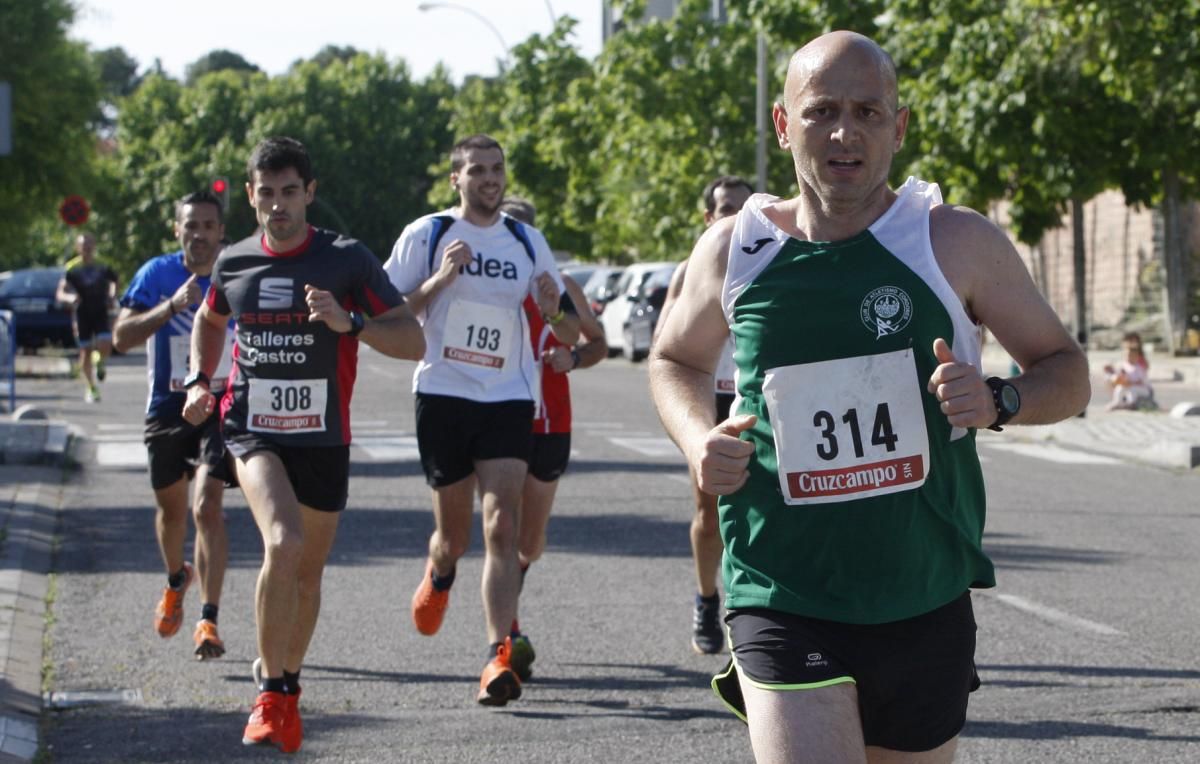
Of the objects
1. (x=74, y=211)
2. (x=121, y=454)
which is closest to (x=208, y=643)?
(x=121, y=454)

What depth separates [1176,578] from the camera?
1030cm

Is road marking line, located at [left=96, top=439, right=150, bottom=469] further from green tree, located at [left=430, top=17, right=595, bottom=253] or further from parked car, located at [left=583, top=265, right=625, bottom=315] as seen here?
green tree, located at [left=430, top=17, right=595, bottom=253]

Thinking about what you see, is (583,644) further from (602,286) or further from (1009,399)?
(602,286)

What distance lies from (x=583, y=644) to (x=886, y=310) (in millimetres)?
4874

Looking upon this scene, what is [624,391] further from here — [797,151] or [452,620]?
[797,151]

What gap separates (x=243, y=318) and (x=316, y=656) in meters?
1.96

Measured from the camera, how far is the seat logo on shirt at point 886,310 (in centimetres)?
376

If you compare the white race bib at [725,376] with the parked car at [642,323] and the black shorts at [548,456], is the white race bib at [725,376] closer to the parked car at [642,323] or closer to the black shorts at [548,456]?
the black shorts at [548,456]

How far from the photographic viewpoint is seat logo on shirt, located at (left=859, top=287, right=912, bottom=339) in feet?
12.3

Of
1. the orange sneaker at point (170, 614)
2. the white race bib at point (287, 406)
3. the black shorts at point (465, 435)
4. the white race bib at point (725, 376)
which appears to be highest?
the white race bib at point (287, 406)

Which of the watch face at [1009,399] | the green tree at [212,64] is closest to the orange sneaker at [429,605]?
the watch face at [1009,399]

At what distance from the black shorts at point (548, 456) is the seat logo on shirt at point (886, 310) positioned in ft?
15.9

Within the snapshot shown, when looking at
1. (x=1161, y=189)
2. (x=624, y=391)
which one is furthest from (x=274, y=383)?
(x=1161, y=189)

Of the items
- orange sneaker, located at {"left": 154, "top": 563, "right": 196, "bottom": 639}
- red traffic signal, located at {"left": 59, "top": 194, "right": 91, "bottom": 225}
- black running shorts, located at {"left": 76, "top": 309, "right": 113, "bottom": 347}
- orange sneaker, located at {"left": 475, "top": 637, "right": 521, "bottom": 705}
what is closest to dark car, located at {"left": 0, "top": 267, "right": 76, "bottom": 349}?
red traffic signal, located at {"left": 59, "top": 194, "right": 91, "bottom": 225}
